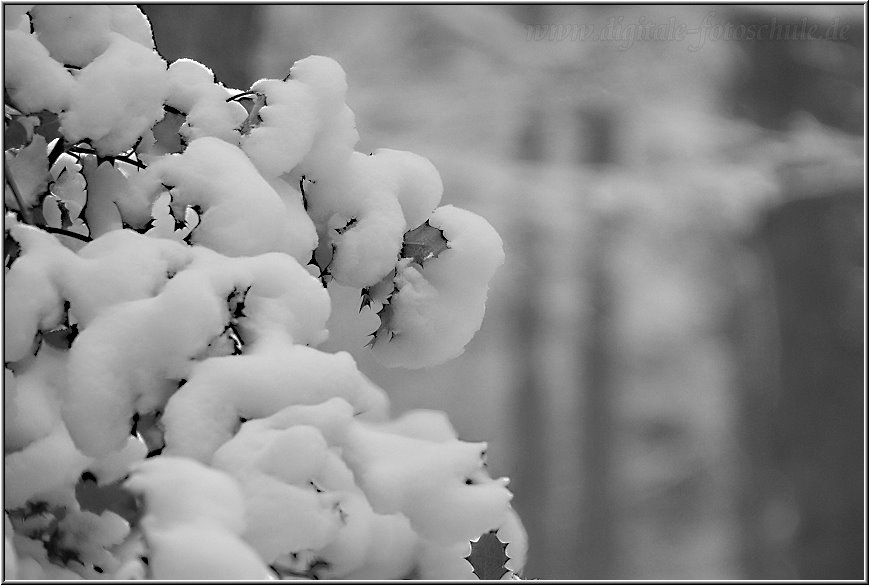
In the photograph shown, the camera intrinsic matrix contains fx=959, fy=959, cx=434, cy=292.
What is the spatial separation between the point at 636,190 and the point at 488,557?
8459mm

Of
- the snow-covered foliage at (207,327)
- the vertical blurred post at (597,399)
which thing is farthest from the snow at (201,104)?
the vertical blurred post at (597,399)

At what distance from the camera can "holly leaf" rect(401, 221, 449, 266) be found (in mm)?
1301

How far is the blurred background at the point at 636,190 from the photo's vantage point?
26.5 ft

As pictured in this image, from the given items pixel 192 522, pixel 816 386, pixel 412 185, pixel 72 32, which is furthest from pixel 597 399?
pixel 192 522

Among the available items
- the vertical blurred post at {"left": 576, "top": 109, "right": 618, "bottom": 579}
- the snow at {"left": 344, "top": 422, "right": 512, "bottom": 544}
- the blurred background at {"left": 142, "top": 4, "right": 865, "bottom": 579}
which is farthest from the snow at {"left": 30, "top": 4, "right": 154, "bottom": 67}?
the vertical blurred post at {"left": 576, "top": 109, "right": 618, "bottom": 579}

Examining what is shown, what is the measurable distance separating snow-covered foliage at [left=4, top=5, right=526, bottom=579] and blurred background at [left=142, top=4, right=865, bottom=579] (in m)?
2.71

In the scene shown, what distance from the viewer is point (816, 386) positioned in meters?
8.26

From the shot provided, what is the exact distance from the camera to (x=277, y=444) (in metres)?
0.93

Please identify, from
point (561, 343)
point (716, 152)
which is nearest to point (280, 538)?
point (716, 152)

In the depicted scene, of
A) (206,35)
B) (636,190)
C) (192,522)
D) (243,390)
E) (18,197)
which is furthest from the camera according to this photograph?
(636,190)

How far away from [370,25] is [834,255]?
6197mm

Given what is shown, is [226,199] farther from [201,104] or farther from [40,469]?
[40,469]

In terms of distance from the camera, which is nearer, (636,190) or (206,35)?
(206,35)

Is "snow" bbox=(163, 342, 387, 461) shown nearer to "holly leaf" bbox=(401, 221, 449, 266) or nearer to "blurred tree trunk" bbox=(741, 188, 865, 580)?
"holly leaf" bbox=(401, 221, 449, 266)
